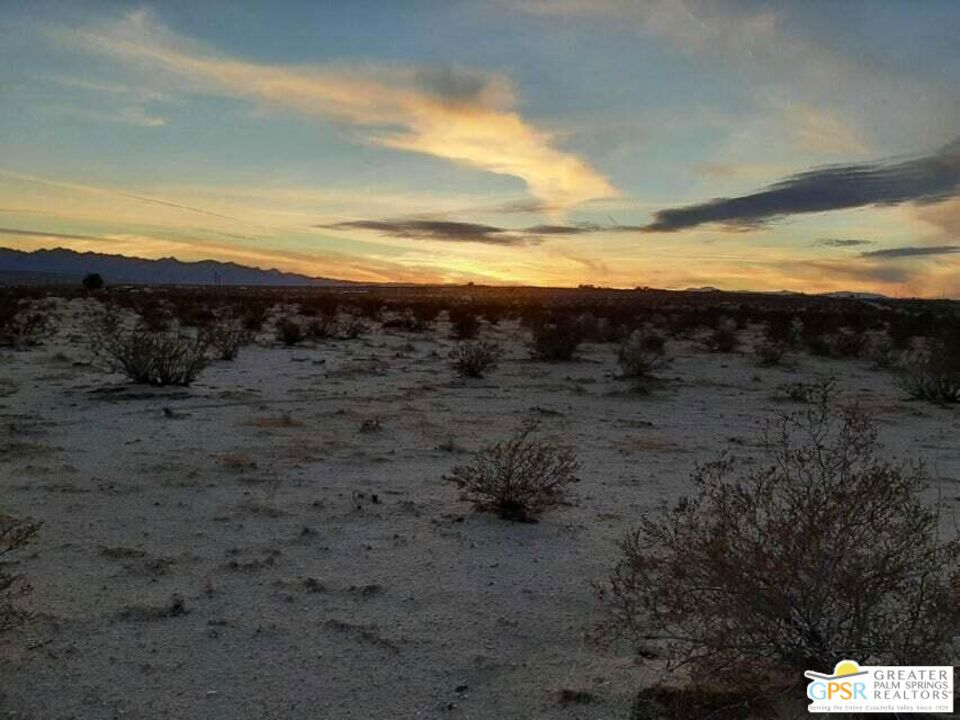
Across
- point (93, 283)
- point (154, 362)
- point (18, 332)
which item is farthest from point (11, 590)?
point (93, 283)

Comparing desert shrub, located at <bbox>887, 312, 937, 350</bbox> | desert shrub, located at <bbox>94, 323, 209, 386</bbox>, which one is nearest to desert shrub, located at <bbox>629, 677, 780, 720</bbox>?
desert shrub, located at <bbox>94, 323, 209, 386</bbox>

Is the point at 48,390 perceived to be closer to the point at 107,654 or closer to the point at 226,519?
the point at 226,519

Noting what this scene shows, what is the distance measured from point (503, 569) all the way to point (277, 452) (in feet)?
12.6

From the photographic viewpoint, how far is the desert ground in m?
3.65

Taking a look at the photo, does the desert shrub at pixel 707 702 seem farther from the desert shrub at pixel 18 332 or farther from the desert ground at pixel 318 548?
the desert shrub at pixel 18 332

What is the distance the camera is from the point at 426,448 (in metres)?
8.74

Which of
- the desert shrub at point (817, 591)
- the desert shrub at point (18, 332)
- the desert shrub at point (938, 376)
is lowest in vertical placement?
the desert shrub at point (18, 332)

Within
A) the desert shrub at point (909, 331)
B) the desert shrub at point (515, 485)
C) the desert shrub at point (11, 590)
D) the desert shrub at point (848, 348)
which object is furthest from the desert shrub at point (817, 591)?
the desert shrub at point (909, 331)

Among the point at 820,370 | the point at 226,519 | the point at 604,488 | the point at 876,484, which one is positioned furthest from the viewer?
the point at 820,370

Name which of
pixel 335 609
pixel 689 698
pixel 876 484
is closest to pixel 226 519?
pixel 335 609

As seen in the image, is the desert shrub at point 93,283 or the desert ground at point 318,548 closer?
the desert ground at point 318,548

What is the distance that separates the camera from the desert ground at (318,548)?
12.0 ft

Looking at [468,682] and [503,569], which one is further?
[503,569]

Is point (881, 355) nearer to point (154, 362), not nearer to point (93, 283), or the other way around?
point (154, 362)
